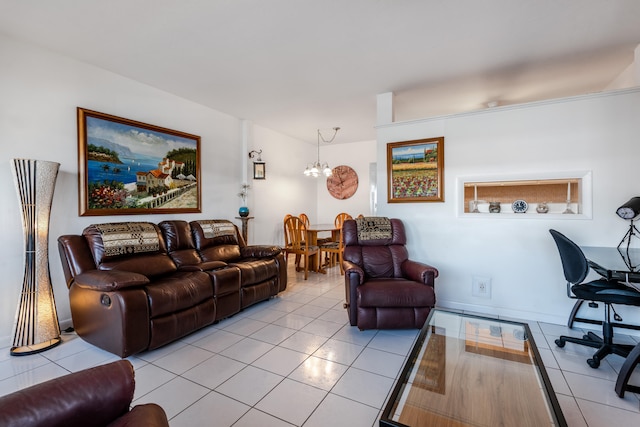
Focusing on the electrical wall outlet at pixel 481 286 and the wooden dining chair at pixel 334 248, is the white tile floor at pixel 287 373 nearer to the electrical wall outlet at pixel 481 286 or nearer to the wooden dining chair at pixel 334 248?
the electrical wall outlet at pixel 481 286

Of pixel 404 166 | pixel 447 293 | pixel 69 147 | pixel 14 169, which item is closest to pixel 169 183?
pixel 69 147

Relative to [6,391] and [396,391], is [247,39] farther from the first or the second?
[6,391]

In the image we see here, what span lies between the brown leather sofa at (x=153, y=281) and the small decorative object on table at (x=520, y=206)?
275 centimetres

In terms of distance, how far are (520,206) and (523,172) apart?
1.17ft

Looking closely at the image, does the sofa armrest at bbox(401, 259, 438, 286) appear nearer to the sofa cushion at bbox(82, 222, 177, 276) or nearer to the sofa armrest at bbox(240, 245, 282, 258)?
the sofa armrest at bbox(240, 245, 282, 258)

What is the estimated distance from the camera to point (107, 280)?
2.18 metres

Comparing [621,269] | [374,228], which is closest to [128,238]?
[374,228]

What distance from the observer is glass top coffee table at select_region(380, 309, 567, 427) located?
→ 1.27 metres

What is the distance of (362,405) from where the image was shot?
1.70m

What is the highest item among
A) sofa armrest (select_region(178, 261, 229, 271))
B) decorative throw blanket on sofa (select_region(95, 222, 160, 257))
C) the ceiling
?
the ceiling

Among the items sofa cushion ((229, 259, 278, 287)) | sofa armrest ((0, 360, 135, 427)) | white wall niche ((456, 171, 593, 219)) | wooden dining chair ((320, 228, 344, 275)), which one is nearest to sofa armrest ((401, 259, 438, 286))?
white wall niche ((456, 171, 593, 219))

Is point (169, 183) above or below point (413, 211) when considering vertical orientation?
above

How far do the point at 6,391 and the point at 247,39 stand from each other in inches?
120

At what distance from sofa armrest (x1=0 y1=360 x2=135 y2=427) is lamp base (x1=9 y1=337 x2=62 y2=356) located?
2053 millimetres
